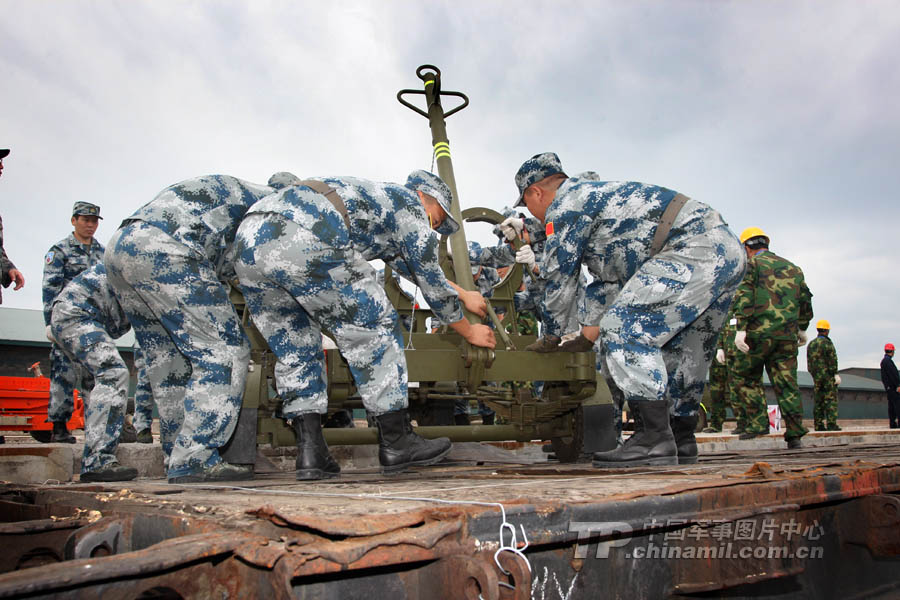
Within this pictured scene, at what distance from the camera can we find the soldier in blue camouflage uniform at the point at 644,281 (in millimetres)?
3211

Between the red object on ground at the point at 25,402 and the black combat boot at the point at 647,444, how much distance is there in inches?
254

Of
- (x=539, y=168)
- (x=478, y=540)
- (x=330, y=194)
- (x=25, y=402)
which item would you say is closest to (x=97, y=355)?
(x=330, y=194)

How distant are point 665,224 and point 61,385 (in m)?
5.48

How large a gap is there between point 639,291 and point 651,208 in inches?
19.8

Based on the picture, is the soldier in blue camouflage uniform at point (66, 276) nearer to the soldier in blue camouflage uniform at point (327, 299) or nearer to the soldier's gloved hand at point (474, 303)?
the soldier in blue camouflage uniform at point (327, 299)

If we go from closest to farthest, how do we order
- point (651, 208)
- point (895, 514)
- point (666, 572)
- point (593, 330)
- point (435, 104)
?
point (666, 572) → point (895, 514) → point (651, 208) → point (593, 330) → point (435, 104)

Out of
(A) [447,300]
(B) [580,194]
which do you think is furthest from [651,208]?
(A) [447,300]

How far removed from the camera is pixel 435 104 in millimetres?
5203

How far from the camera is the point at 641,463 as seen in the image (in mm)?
3021

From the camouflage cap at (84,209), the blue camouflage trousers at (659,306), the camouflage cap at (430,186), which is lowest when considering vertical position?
the blue camouflage trousers at (659,306)

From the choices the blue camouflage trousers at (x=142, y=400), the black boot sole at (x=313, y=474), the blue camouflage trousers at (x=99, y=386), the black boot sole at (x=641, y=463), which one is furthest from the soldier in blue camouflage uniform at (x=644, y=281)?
the blue camouflage trousers at (x=142, y=400)

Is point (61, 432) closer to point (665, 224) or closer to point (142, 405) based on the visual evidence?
point (142, 405)

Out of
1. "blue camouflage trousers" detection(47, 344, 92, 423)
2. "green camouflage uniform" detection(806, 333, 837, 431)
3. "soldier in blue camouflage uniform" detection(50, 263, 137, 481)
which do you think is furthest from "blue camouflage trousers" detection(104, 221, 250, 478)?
"green camouflage uniform" detection(806, 333, 837, 431)

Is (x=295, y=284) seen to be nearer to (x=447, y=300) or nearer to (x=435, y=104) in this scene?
(x=447, y=300)
